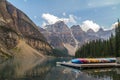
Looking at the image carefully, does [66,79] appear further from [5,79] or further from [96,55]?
[96,55]

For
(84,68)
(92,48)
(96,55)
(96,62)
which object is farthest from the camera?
(92,48)

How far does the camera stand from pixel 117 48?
5497 inches

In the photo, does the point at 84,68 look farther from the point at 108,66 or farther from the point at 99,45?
the point at 99,45

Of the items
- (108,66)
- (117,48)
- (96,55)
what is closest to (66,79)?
(108,66)

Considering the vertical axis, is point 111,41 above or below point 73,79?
above

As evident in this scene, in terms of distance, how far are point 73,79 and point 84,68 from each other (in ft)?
133

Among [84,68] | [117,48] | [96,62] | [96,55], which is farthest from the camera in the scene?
[96,55]

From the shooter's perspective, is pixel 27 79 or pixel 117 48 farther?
pixel 117 48

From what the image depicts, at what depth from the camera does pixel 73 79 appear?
68.8m

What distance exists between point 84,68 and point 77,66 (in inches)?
201

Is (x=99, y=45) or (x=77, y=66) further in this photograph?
(x=99, y=45)

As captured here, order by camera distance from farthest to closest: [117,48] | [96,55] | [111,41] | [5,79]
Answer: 1. [96,55]
2. [111,41]
3. [117,48]
4. [5,79]

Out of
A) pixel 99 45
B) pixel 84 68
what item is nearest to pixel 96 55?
pixel 99 45

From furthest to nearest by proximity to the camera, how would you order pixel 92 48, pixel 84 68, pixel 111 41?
1. pixel 92 48
2. pixel 111 41
3. pixel 84 68
